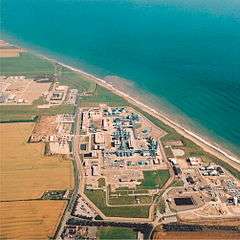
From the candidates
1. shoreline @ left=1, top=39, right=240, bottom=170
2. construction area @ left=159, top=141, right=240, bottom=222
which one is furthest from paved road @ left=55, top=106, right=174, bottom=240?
shoreline @ left=1, top=39, right=240, bottom=170

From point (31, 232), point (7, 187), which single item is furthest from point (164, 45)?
point (31, 232)

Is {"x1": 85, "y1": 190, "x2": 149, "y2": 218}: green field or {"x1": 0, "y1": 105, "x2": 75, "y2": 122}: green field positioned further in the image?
{"x1": 0, "y1": 105, "x2": 75, "y2": 122}: green field

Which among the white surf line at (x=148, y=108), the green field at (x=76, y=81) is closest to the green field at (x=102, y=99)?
the white surf line at (x=148, y=108)

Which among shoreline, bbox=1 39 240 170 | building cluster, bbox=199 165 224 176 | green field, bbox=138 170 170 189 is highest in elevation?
shoreline, bbox=1 39 240 170

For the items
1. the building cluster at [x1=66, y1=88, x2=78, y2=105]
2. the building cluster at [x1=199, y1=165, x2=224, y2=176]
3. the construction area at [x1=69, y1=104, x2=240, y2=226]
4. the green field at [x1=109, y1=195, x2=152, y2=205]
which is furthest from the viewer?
the building cluster at [x1=66, y1=88, x2=78, y2=105]

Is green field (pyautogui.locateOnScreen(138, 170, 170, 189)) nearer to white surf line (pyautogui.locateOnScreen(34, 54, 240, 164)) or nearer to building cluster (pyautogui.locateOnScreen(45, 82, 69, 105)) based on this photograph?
white surf line (pyautogui.locateOnScreen(34, 54, 240, 164))

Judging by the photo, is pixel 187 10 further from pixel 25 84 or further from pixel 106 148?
pixel 106 148
